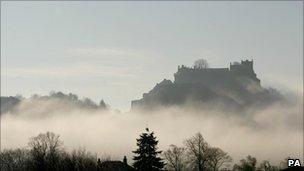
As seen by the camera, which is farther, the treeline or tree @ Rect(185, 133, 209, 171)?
tree @ Rect(185, 133, 209, 171)

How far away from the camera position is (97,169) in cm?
8919

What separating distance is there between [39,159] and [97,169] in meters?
11.7

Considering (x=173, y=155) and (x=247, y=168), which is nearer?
(x=247, y=168)

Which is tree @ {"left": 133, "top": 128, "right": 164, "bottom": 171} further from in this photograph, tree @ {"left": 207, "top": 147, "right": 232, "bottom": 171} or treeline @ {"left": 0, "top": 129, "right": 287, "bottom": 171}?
tree @ {"left": 207, "top": 147, "right": 232, "bottom": 171}

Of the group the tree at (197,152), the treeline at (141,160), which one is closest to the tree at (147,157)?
the treeline at (141,160)

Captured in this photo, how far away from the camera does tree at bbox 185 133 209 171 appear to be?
132 meters

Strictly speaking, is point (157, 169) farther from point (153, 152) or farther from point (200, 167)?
point (200, 167)

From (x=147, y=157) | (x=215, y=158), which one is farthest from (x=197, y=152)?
(x=147, y=157)

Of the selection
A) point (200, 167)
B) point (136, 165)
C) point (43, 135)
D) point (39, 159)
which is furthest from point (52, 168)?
point (43, 135)

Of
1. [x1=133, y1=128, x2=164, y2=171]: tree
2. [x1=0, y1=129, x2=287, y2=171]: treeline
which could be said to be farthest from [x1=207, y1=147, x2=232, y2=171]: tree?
[x1=133, y1=128, x2=164, y2=171]: tree

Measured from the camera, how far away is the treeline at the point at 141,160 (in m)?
92.8

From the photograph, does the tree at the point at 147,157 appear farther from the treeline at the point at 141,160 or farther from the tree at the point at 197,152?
the tree at the point at 197,152

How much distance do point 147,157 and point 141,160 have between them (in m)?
1.14

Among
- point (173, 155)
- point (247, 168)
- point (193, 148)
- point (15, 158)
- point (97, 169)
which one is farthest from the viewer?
point (15, 158)
